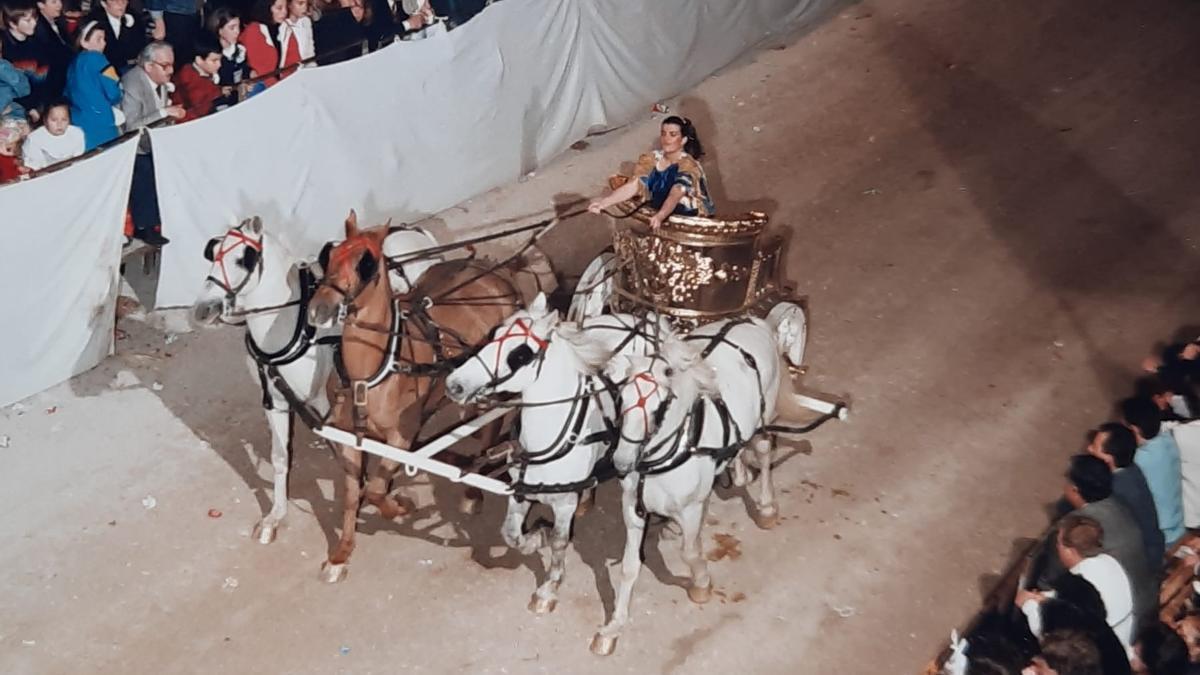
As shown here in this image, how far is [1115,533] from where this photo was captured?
7539 millimetres

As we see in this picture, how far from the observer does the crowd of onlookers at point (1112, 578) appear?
7055mm

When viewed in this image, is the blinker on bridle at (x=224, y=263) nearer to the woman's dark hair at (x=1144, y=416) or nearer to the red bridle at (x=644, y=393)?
the red bridle at (x=644, y=393)

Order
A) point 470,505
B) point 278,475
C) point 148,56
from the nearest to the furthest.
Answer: point 278,475 < point 470,505 < point 148,56

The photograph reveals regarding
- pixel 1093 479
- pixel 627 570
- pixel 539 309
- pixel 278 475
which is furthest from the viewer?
pixel 278 475

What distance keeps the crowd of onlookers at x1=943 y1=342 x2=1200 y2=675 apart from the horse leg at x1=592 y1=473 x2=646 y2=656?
1.87 meters

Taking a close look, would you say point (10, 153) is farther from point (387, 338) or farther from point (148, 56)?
point (387, 338)

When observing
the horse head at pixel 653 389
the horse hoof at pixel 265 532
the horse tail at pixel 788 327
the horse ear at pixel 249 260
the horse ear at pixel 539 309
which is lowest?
the horse hoof at pixel 265 532

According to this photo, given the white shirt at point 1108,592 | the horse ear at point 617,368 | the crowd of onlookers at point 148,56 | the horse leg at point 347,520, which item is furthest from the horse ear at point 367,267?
the white shirt at point 1108,592

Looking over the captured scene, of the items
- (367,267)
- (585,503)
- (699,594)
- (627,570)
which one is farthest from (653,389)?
(585,503)

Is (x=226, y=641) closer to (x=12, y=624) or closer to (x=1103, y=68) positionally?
(x=12, y=624)

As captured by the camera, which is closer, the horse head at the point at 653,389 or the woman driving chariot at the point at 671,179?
the horse head at the point at 653,389

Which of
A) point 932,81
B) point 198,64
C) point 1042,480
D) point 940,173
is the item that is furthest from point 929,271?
point 198,64

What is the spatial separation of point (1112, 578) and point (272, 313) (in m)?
4.91

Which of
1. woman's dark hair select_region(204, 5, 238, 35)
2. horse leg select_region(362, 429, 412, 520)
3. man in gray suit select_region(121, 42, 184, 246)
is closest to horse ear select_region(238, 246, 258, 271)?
horse leg select_region(362, 429, 412, 520)
